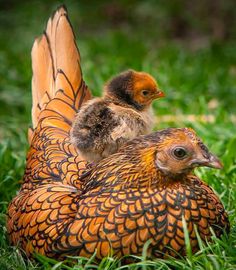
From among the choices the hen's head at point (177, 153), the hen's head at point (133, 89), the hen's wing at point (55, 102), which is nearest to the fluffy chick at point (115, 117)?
the hen's head at point (133, 89)

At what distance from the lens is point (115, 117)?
158 inches

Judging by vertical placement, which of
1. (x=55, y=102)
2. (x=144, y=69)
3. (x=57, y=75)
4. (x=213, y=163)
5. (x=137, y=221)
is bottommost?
(x=137, y=221)

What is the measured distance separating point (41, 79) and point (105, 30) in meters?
5.13

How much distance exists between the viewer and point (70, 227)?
323cm

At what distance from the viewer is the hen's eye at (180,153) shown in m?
3.18

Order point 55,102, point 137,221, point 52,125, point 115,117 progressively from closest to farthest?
1. point 137,221
2. point 115,117
3. point 52,125
4. point 55,102

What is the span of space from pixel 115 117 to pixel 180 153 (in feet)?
2.91

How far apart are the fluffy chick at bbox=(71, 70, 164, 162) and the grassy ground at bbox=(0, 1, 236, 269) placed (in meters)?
0.58

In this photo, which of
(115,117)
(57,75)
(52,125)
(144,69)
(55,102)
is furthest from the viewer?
(144,69)

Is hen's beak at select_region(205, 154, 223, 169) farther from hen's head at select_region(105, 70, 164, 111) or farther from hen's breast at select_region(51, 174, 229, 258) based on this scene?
hen's head at select_region(105, 70, 164, 111)

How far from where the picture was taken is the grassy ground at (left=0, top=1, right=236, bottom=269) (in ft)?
11.3

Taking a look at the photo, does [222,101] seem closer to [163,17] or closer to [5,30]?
[163,17]

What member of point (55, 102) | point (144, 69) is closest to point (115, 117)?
point (55, 102)

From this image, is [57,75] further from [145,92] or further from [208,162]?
[208,162]
